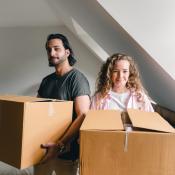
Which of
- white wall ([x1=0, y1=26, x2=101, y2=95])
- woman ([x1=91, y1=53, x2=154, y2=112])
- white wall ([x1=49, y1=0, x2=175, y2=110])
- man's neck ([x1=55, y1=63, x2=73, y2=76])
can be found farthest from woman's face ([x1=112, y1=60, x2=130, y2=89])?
white wall ([x1=0, y1=26, x2=101, y2=95])

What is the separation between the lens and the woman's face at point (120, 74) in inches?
56.7

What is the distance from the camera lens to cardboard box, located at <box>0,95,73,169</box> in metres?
1.00

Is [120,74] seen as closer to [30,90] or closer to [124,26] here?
[124,26]

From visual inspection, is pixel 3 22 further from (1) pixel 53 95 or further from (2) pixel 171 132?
(2) pixel 171 132

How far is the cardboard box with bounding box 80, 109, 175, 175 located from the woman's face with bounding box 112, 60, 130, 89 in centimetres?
66

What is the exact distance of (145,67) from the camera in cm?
200

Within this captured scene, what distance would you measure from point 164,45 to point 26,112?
0.92 metres

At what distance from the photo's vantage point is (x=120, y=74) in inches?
56.7

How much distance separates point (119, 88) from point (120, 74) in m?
0.09

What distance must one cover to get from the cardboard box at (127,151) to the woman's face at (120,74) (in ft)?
2.17

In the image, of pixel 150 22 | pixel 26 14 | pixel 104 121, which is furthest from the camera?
pixel 26 14

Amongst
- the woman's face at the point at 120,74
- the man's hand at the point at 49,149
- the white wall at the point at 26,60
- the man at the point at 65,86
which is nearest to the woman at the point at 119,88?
the woman's face at the point at 120,74

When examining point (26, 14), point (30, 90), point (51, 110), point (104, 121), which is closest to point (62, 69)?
point (51, 110)

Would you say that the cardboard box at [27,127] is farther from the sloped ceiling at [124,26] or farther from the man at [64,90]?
the sloped ceiling at [124,26]
